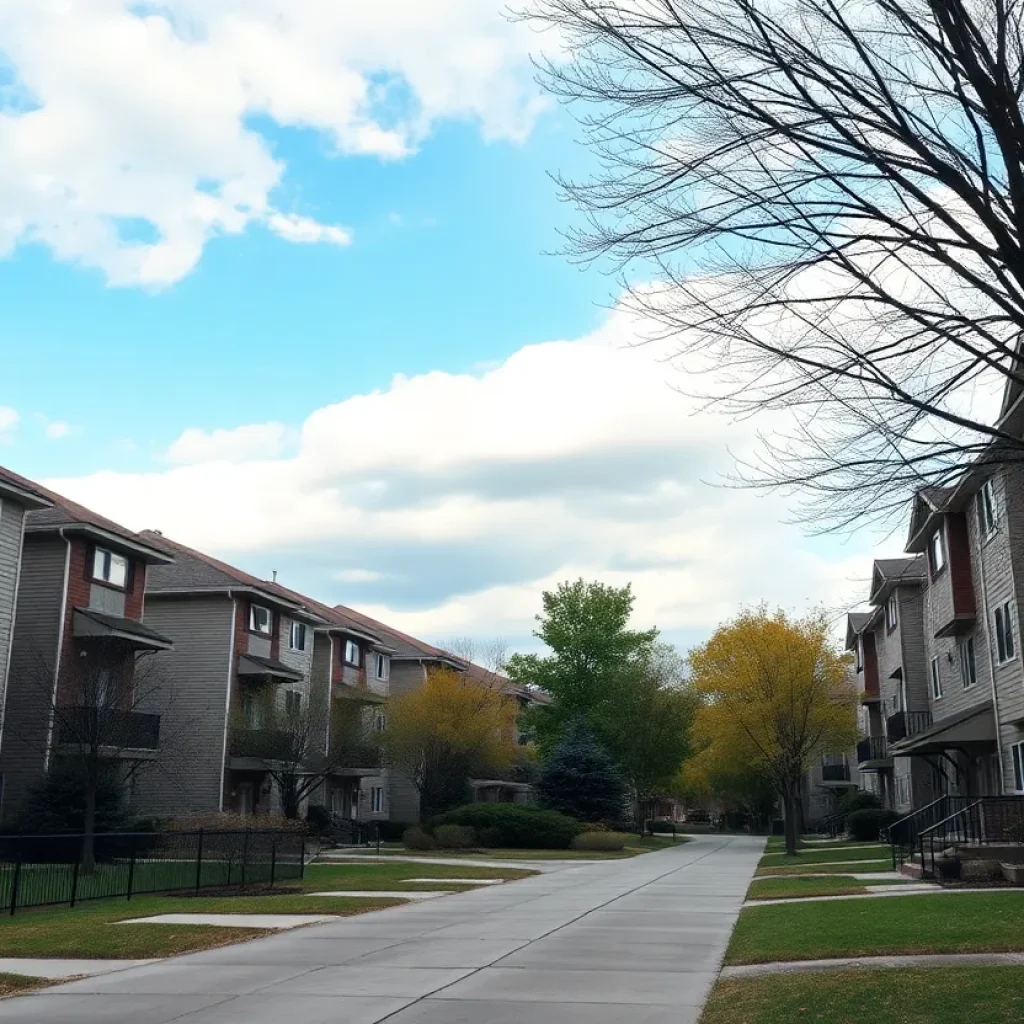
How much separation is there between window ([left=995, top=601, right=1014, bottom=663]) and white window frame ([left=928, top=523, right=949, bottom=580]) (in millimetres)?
3648

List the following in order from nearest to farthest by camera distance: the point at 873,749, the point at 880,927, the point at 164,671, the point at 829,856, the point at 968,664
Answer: the point at 880,927
the point at 968,664
the point at 829,856
the point at 164,671
the point at 873,749

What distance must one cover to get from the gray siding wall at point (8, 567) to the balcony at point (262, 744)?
35.9 feet

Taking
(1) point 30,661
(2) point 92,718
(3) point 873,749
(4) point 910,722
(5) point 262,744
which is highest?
(1) point 30,661

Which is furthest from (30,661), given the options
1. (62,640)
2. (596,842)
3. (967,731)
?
(967,731)

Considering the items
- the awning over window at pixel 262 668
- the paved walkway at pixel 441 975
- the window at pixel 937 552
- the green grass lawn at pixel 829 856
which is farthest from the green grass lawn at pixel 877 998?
the awning over window at pixel 262 668

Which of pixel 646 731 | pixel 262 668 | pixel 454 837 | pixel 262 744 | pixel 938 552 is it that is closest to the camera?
pixel 938 552

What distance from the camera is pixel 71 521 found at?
33625 millimetres

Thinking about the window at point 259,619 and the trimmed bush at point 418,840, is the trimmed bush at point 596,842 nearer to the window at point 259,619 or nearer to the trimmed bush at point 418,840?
the trimmed bush at point 418,840

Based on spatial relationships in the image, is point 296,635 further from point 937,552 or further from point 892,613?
point 937,552

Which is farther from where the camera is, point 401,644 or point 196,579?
point 401,644

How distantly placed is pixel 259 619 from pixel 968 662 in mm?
24586

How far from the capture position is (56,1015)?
31.4 ft

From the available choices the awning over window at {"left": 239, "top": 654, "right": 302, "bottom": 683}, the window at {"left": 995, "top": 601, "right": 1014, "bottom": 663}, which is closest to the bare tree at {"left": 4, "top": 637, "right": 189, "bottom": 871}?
the awning over window at {"left": 239, "top": 654, "right": 302, "bottom": 683}

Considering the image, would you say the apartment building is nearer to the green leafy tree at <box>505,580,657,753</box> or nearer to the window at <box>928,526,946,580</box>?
the window at <box>928,526,946,580</box>
